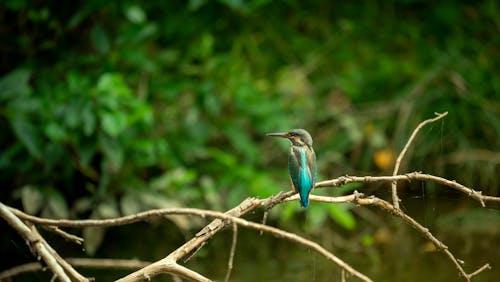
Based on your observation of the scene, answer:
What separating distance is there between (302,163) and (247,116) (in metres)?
2.61

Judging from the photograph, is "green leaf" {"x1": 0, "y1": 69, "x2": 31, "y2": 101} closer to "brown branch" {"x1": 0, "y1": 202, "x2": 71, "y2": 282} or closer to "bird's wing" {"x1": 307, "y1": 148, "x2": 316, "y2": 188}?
"brown branch" {"x1": 0, "y1": 202, "x2": 71, "y2": 282}

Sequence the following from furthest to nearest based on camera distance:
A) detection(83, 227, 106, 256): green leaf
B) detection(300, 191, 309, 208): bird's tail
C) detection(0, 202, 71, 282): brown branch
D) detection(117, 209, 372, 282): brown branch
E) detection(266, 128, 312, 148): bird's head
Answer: detection(83, 227, 106, 256): green leaf → detection(266, 128, 312, 148): bird's head → detection(300, 191, 309, 208): bird's tail → detection(0, 202, 71, 282): brown branch → detection(117, 209, 372, 282): brown branch

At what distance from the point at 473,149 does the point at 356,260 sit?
53.2 inches

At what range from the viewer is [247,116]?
13.8ft

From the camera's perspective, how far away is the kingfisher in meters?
1.57

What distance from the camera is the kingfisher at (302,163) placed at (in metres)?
1.57

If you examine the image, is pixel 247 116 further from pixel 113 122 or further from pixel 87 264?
pixel 87 264

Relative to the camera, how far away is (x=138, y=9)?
3.92 metres

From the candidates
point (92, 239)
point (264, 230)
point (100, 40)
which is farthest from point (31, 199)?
point (264, 230)

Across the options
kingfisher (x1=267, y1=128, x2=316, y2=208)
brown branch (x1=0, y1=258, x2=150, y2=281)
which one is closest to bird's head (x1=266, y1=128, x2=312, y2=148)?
kingfisher (x1=267, y1=128, x2=316, y2=208)

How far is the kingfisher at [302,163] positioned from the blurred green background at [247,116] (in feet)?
2.92

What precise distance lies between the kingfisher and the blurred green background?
2.92 ft

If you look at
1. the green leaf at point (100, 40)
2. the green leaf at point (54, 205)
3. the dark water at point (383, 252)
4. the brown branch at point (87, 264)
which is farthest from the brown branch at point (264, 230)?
the green leaf at point (100, 40)

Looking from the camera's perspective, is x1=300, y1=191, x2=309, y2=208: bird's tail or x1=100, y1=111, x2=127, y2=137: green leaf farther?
x1=100, y1=111, x2=127, y2=137: green leaf
